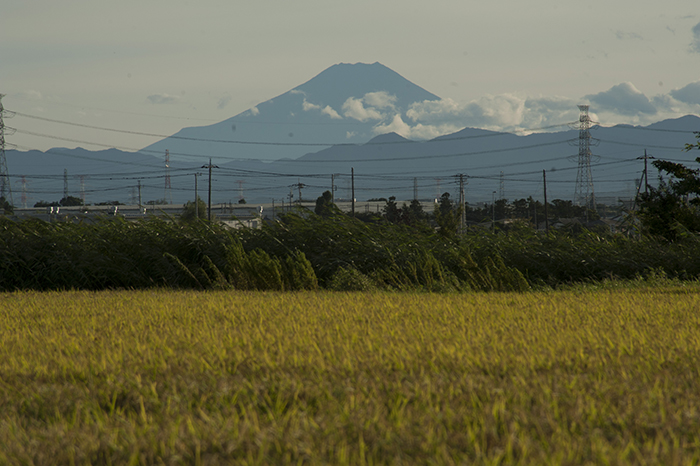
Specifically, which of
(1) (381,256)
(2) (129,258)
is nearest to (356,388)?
(1) (381,256)

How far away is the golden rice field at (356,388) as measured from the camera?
2678 mm

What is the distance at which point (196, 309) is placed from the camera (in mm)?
7078

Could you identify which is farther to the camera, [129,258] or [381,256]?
[129,258]

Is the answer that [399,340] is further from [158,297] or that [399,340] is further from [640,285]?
[640,285]

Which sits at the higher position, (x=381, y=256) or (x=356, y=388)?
(x=381, y=256)

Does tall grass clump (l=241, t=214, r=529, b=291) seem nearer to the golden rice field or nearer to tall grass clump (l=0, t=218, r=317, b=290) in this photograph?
tall grass clump (l=0, t=218, r=317, b=290)

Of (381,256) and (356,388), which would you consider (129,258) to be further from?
(356,388)

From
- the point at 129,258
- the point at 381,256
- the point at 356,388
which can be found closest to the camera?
the point at 356,388

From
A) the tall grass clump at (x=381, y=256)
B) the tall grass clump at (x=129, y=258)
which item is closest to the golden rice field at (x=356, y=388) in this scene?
the tall grass clump at (x=381, y=256)

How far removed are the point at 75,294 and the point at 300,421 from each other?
299 inches

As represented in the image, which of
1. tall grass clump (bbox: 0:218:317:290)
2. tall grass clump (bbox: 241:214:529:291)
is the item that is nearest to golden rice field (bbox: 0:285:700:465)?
tall grass clump (bbox: 241:214:529:291)

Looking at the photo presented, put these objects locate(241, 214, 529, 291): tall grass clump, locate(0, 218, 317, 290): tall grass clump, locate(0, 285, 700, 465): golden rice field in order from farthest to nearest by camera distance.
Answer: locate(0, 218, 317, 290): tall grass clump < locate(241, 214, 529, 291): tall grass clump < locate(0, 285, 700, 465): golden rice field

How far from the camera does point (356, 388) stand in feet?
11.6

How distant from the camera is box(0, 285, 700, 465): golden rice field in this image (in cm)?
268
